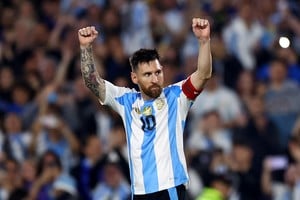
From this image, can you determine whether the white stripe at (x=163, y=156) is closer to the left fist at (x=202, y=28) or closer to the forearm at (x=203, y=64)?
the forearm at (x=203, y=64)

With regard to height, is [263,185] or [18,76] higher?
[18,76]

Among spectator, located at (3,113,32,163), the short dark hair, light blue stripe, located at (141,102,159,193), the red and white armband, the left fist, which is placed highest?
the left fist

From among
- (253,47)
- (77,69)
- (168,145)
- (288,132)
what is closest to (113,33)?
(77,69)

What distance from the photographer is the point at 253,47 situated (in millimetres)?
17516

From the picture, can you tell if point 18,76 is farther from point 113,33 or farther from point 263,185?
point 263,185

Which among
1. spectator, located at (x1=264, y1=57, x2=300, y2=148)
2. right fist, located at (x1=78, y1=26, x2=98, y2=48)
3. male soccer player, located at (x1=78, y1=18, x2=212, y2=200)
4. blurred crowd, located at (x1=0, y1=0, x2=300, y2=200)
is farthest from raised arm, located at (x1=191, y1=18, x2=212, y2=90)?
spectator, located at (x1=264, y1=57, x2=300, y2=148)

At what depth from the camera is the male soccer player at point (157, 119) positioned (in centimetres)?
969

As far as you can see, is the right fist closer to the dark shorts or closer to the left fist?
the left fist

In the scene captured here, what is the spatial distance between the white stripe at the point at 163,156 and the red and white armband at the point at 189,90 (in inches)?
11.0

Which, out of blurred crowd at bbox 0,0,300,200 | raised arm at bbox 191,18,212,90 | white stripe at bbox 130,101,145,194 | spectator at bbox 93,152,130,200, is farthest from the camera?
blurred crowd at bbox 0,0,300,200

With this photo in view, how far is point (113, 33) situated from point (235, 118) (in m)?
2.71

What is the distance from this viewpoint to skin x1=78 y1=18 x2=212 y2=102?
9648 millimetres

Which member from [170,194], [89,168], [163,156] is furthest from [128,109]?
[89,168]

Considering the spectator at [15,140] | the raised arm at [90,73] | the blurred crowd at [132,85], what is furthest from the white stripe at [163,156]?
the spectator at [15,140]
